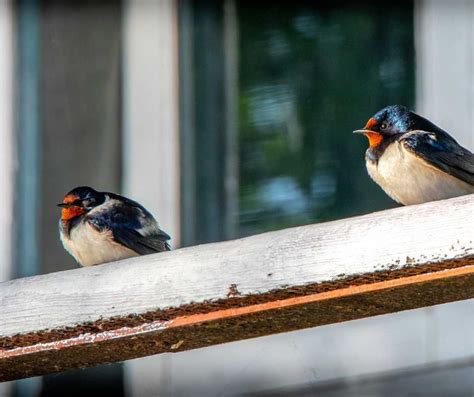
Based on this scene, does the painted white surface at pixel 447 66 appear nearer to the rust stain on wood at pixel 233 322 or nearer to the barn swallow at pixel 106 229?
the barn swallow at pixel 106 229

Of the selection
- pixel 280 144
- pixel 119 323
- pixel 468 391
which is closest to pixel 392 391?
pixel 468 391

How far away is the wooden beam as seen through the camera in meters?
1.83

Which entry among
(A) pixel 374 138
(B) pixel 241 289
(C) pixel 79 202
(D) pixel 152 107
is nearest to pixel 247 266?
(B) pixel 241 289

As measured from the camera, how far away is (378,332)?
299 centimetres

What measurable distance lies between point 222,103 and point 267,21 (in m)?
0.20

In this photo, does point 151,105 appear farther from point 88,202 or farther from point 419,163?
point 419,163

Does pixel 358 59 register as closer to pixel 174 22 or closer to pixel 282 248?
pixel 174 22

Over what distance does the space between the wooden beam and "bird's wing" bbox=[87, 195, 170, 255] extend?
2.61 feet

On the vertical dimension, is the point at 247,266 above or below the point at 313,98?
below

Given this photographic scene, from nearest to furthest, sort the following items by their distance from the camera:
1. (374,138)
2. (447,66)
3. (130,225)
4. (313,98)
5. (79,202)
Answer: (374,138), (130,225), (79,202), (447,66), (313,98)

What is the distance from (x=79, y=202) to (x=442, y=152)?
883 mm

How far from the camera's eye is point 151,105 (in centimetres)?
363

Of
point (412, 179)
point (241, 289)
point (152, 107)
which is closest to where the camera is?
point (241, 289)

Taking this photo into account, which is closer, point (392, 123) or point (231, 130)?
point (392, 123)
